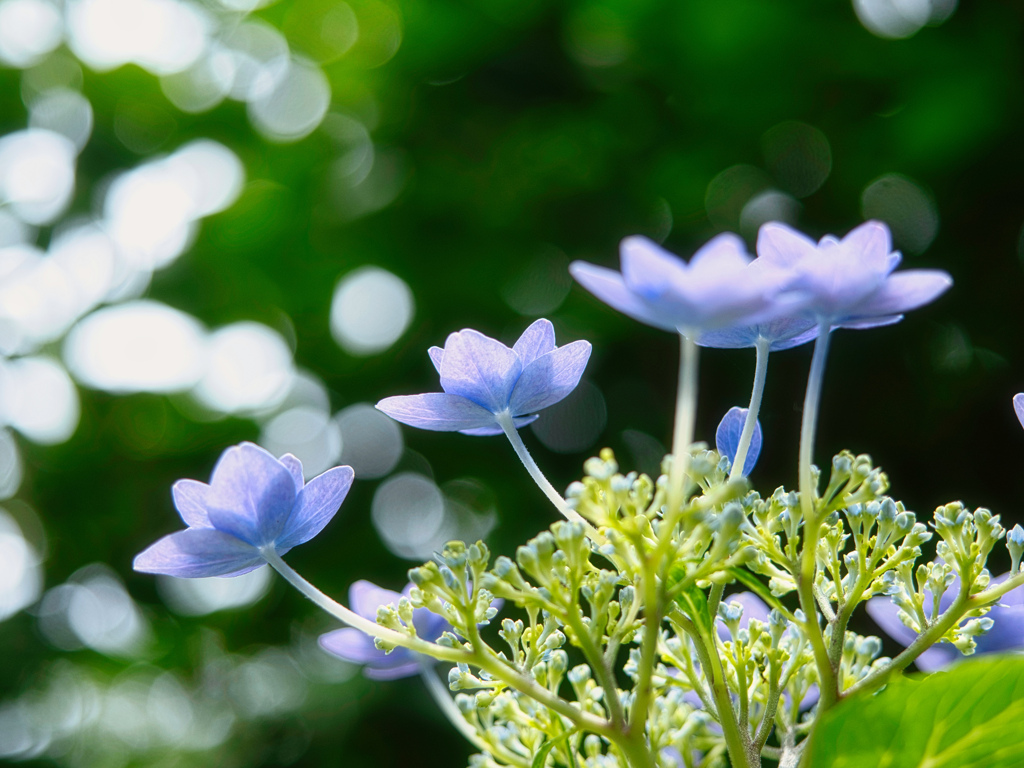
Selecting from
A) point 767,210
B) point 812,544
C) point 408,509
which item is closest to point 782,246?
point 812,544

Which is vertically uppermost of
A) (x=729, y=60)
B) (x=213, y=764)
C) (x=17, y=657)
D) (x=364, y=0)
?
(x=364, y=0)

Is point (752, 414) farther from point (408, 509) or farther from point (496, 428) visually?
point (408, 509)

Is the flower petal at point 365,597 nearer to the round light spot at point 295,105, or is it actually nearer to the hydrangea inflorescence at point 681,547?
the hydrangea inflorescence at point 681,547

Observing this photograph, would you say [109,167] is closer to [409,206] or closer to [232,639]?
[409,206]

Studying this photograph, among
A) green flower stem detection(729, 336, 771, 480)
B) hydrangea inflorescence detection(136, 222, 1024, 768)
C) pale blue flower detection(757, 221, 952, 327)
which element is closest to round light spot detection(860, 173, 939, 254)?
hydrangea inflorescence detection(136, 222, 1024, 768)

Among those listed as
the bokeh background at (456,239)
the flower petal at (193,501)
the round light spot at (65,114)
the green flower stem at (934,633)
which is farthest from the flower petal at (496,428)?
the round light spot at (65,114)

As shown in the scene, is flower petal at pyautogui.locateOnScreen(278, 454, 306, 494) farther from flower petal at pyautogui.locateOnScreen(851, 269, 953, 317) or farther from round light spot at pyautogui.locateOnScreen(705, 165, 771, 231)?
round light spot at pyautogui.locateOnScreen(705, 165, 771, 231)

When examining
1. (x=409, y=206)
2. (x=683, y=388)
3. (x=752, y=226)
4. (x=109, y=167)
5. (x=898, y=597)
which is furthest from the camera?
(x=109, y=167)

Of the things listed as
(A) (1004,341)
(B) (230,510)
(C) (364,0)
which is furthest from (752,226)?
(B) (230,510)
